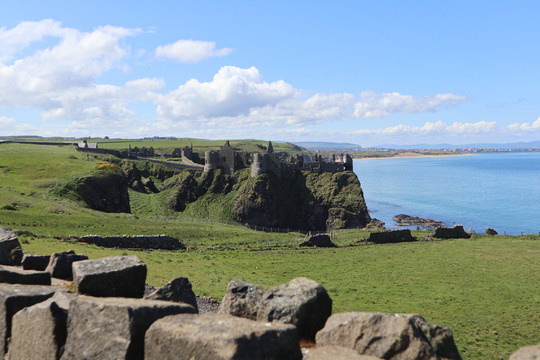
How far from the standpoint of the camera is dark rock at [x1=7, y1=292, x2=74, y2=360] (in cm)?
677

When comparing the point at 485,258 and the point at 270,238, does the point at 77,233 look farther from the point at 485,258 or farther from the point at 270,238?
the point at 485,258

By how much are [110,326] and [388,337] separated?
431 centimetres

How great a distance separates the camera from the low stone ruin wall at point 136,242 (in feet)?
128

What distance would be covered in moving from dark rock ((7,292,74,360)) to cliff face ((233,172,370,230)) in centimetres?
9668

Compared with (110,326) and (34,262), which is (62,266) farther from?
(110,326)

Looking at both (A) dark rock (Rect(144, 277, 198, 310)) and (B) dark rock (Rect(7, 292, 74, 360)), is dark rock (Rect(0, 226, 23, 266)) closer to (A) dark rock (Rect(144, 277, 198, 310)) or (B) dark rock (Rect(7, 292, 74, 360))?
(B) dark rock (Rect(7, 292, 74, 360))

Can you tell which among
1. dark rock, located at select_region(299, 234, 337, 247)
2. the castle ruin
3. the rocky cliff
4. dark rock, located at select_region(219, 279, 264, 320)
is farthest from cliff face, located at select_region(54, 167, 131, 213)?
dark rock, located at select_region(219, 279, 264, 320)

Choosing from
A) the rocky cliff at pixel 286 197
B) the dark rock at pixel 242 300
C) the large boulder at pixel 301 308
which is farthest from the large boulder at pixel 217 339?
the rocky cliff at pixel 286 197

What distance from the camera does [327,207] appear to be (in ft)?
351

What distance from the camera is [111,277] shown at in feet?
26.5

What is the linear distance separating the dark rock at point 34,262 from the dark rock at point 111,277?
3237mm

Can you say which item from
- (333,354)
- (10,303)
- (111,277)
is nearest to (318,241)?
(111,277)

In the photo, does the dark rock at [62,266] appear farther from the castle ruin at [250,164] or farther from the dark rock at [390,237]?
the castle ruin at [250,164]

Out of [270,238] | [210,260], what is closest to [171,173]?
[270,238]
